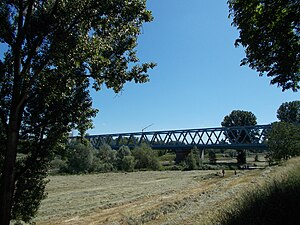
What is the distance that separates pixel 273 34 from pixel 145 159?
85.0 meters

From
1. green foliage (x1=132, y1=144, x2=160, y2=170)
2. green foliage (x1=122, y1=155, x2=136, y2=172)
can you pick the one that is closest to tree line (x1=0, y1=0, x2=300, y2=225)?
green foliage (x1=122, y1=155, x2=136, y2=172)

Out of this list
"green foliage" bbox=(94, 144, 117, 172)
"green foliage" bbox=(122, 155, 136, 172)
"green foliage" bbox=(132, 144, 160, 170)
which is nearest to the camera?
"green foliage" bbox=(94, 144, 117, 172)

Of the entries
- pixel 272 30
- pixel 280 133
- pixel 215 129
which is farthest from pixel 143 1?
pixel 215 129

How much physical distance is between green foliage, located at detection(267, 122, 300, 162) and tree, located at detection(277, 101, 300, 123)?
64105mm

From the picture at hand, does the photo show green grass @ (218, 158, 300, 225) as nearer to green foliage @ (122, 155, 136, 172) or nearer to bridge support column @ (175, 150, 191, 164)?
green foliage @ (122, 155, 136, 172)

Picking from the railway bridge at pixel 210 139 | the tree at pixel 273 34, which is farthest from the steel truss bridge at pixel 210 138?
the tree at pixel 273 34

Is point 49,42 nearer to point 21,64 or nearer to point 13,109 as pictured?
point 21,64

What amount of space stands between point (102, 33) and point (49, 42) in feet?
5.82

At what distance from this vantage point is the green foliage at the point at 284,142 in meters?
54.8

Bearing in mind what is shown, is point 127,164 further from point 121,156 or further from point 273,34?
point 273,34

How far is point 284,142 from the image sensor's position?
56.4 metres

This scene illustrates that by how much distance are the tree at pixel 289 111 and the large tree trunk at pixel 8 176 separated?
125495 mm

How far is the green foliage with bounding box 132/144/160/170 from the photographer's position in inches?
3551

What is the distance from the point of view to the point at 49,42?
8.38 m
